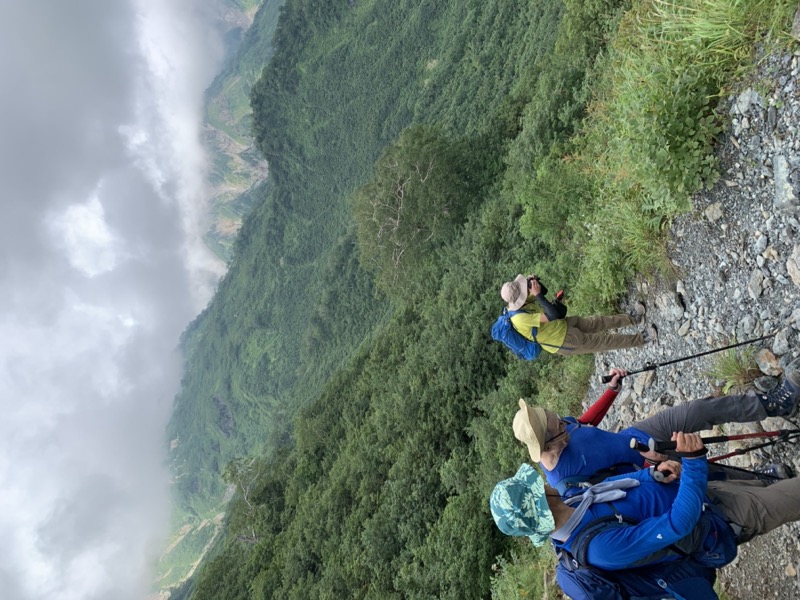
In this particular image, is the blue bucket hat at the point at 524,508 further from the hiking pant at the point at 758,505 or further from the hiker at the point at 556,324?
the hiker at the point at 556,324

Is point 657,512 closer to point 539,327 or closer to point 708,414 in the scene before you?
point 708,414

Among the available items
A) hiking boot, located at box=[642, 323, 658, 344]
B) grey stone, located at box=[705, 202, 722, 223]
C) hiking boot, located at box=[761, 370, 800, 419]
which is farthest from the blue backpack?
hiking boot, located at box=[761, 370, 800, 419]

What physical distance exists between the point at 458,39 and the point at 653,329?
169 ft

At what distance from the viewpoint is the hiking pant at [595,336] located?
20.8 ft

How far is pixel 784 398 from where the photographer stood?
399 centimetres

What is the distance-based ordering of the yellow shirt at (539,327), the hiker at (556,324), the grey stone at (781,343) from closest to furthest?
1. the grey stone at (781,343)
2. the hiker at (556,324)
3. the yellow shirt at (539,327)

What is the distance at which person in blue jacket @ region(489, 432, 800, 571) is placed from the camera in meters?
3.01

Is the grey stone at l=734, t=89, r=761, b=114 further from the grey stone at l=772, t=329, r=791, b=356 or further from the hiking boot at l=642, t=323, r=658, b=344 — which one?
the hiking boot at l=642, t=323, r=658, b=344

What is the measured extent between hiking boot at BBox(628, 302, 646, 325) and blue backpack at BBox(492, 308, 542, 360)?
146 centimetres

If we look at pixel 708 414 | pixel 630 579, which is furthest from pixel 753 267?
pixel 630 579

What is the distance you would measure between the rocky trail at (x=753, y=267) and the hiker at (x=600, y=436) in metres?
0.25

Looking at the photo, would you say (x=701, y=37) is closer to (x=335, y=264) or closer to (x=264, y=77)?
(x=335, y=264)

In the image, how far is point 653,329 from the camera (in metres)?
6.40

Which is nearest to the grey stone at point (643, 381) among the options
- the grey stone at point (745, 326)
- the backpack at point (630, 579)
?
the grey stone at point (745, 326)
